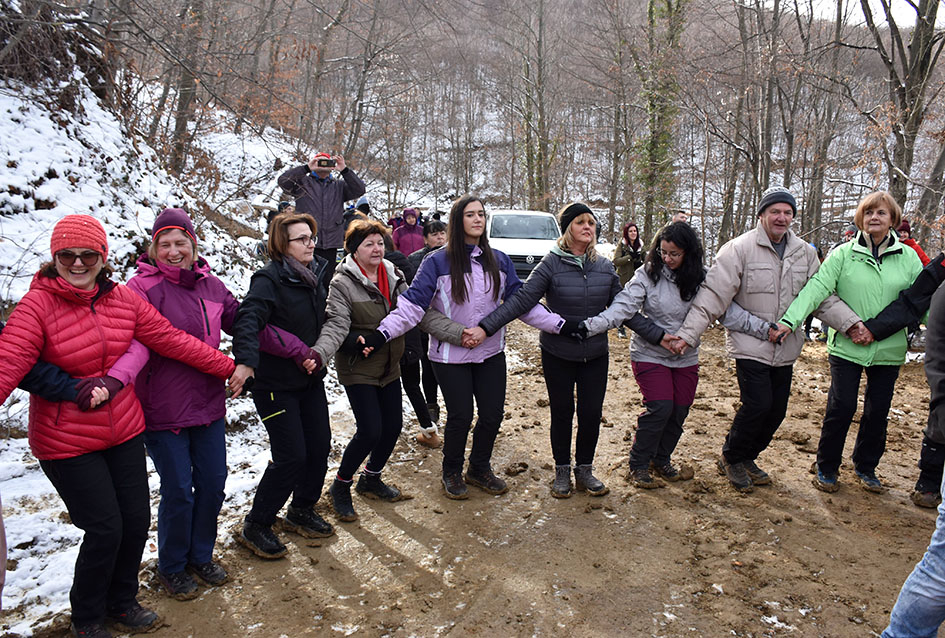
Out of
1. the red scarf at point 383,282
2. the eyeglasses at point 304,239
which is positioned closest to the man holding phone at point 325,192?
the red scarf at point 383,282

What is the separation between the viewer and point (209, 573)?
3.39 metres

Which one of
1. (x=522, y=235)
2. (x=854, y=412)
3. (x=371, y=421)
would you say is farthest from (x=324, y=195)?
(x=522, y=235)

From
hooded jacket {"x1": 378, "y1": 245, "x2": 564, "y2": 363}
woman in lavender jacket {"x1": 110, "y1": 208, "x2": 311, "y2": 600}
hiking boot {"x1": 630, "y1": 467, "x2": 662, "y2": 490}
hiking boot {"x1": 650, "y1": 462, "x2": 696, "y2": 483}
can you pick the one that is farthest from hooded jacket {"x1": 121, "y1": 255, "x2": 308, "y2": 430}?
hiking boot {"x1": 650, "y1": 462, "x2": 696, "y2": 483}

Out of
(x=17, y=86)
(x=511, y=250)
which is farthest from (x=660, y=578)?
(x=511, y=250)

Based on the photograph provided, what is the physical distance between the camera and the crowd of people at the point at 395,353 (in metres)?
2.90

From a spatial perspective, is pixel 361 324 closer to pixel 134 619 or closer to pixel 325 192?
pixel 134 619

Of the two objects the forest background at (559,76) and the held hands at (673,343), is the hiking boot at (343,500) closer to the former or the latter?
the held hands at (673,343)

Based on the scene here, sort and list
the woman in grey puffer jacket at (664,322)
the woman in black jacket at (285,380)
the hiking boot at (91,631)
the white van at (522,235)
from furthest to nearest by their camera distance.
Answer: the white van at (522,235)
the woman in grey puffer jacket at (664,322)
the woman in black jacket at (285,380)
the hiking boot at (91,631)

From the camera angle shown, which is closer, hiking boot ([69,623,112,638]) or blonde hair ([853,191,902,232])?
hiking boot ([69,623,112,638])

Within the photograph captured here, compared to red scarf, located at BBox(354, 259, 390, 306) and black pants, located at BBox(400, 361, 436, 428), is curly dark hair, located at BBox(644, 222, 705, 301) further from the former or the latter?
black pants, located at BBox(400, 361, 436, 428)

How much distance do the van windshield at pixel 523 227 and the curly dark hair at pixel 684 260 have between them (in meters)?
10.3

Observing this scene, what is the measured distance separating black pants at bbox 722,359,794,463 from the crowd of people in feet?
0.05

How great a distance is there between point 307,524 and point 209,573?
28.4 inches

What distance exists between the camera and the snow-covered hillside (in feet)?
11.3
